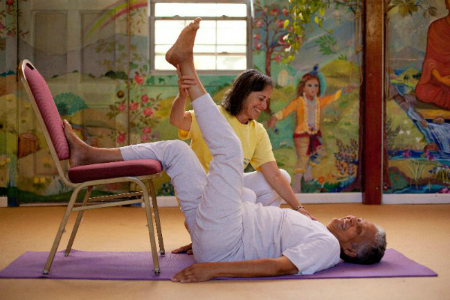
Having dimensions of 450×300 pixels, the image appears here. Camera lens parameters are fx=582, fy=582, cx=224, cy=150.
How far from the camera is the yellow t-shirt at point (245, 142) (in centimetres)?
308

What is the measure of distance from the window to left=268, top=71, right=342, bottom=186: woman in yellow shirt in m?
0.55

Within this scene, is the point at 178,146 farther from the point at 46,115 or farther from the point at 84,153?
the point at 46,115

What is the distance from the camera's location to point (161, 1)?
209 inches

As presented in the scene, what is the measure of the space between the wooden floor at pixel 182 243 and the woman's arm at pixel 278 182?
0.67 meters

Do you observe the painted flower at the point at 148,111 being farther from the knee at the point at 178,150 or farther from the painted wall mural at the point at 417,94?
the knee at the point at 178,150

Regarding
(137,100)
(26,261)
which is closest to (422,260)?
(26,261)

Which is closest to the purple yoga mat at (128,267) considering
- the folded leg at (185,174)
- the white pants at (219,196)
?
the white pants at (219,196)

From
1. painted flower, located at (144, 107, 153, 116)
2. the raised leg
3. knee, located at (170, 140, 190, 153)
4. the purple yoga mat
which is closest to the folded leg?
knee, located at (170, 140, 190, 153)

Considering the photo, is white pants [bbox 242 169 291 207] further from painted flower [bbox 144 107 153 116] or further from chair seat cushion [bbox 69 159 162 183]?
painted flower [bbox 144 107 153 116]

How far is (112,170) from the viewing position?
2.51 m

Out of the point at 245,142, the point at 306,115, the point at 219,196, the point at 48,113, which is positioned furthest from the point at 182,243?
the point at 306,115

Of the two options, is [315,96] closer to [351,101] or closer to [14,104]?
[351,101]

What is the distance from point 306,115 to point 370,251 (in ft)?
9.37

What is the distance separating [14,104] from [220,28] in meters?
1.97
